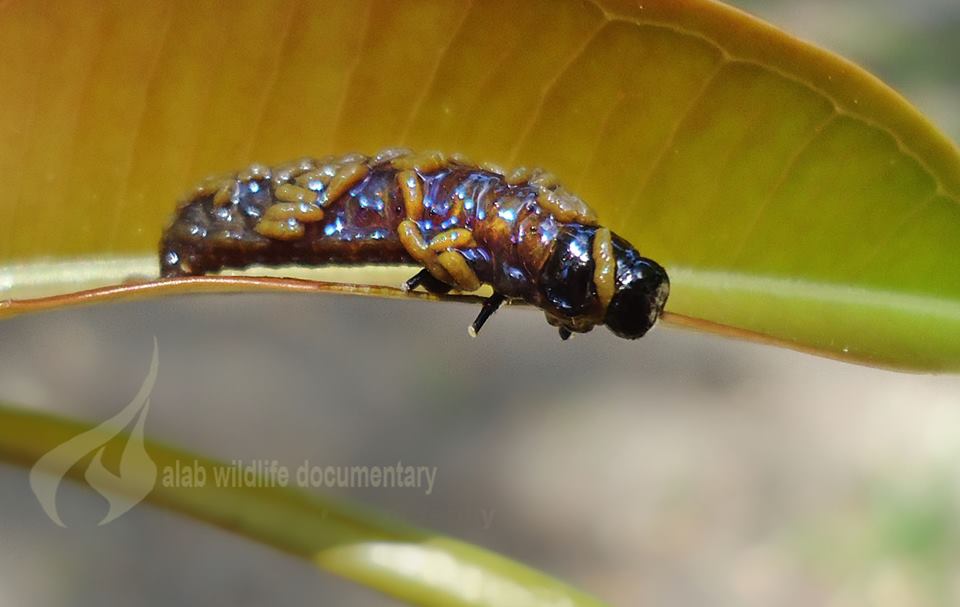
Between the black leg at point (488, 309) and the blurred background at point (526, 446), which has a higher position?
the black leg at point (488, 309)

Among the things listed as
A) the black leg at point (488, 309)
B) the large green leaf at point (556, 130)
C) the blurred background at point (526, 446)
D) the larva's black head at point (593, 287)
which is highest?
the large green leaf at point (556, 130)

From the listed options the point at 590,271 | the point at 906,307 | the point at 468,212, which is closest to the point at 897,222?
the point at 906,307

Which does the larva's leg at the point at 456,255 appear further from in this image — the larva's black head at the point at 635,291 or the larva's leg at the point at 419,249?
the larva's black head at the point at 635,291

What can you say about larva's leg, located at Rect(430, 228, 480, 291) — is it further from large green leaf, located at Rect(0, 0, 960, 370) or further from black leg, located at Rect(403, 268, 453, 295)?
large green leaf, located at Rect(0, 0, 960, 370)

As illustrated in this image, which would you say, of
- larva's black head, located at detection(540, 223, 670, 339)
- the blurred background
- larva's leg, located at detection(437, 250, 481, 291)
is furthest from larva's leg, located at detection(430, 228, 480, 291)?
the blurred background

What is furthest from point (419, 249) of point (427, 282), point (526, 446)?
point (526, 446)

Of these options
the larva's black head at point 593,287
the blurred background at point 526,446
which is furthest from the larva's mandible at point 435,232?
the blurred background at point 526,446
